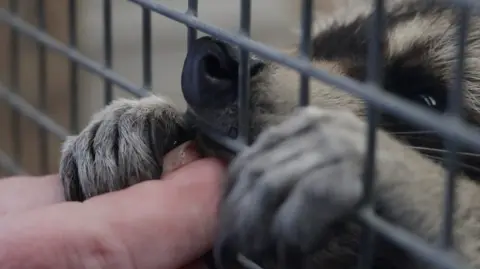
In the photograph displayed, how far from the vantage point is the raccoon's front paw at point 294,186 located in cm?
65

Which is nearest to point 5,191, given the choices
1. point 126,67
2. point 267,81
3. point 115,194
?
point 115,194

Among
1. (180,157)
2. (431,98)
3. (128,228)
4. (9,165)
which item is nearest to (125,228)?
(128,228)

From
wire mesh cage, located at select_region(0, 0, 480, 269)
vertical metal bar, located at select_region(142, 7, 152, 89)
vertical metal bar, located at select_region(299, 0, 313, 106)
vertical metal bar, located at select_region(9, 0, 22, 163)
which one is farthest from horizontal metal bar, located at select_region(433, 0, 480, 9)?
vertical metal bar, located at select_region(9, 0, 22, 163)

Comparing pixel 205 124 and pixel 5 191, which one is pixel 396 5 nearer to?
pixel 205 124

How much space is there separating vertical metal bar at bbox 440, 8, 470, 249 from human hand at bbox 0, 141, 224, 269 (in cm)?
25

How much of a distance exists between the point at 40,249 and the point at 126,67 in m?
1.34

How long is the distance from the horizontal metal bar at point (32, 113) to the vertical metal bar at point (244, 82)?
1.23 ft

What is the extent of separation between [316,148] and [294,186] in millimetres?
33

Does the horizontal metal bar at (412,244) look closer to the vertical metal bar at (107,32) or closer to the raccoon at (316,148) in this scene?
the raccoon at (316,148)

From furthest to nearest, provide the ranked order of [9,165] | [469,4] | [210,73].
A: [9,165] → [210,73] → [469,4]

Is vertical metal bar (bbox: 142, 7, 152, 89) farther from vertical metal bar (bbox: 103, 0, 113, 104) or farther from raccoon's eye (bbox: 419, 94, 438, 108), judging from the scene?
raccoon's eye (bbox: 419, 94, 438, 108)

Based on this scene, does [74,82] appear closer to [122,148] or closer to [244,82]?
[122,148]

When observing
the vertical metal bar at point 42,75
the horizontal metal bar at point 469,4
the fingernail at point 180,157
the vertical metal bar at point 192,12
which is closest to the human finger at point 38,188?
the fingernail at point 180,157

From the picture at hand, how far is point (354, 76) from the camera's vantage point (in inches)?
35.0
